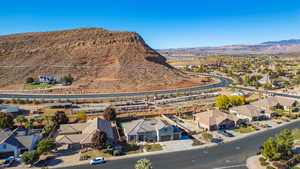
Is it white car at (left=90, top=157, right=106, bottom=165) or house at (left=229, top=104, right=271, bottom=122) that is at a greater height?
house at (left=229, top=104, right=271, bottom=122)

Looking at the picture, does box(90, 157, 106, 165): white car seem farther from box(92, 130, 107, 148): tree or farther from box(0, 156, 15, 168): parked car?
box(0, 156, 15, 168): parked car

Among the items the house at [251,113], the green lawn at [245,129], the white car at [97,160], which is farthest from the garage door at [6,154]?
the house at [251,113]

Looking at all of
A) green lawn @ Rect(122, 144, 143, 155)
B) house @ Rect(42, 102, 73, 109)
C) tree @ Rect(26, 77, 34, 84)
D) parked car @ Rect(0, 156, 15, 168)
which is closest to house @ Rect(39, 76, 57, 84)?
tree @ Rect(26, 77, 34, 84)

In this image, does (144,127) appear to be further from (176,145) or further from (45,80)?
(45,80)

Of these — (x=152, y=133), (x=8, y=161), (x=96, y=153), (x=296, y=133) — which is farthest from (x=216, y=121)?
(x=8, y=161)

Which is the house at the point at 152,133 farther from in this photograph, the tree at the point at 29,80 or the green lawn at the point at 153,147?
the tree at the point at 29,80

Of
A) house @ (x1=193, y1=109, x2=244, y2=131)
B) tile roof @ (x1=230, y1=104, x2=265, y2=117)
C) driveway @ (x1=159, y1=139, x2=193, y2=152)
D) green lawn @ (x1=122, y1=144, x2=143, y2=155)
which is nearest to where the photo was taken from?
green lawn @ (x1=122, y1=144, x2=143, y2=155)

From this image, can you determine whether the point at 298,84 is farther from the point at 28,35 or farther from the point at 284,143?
the point at 28,35
